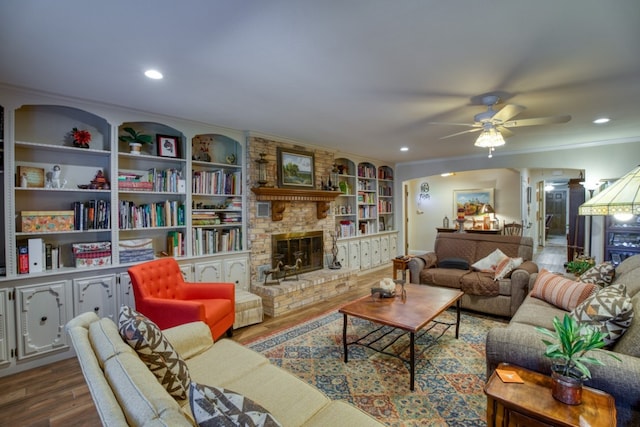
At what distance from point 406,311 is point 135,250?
9.58ft

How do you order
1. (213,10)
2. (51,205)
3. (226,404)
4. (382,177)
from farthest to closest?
(382,177), (51,205), (213,10), (226,404)

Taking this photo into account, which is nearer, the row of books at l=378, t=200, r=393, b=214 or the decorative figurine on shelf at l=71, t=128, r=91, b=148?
the decorative figurine on shelf at l=71, t=128, r=91, b=148

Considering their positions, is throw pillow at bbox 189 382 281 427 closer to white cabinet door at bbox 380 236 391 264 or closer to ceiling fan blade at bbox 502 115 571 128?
ceiling fan blade at bbox 502 115 571 128

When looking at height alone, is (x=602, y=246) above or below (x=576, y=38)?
below

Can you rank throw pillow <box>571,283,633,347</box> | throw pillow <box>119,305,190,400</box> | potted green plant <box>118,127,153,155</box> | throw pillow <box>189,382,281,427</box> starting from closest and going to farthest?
throw pillow <box>189,382,281,427</box> → throw pillow <box>119,305,190,400</box> → throw pillow <box>571,283,633,347</box> → potted green plant <box>118,127,153,155</box>

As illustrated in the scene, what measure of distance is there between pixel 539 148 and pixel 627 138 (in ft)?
3.64

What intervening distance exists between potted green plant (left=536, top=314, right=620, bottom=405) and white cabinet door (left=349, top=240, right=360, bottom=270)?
15.1ft

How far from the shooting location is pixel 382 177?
7.22 metres

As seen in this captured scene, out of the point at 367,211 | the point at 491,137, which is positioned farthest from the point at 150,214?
the point at 367,211

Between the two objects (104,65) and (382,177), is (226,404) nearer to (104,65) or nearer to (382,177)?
(104,65)

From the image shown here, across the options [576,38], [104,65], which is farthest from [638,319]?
[104,65]

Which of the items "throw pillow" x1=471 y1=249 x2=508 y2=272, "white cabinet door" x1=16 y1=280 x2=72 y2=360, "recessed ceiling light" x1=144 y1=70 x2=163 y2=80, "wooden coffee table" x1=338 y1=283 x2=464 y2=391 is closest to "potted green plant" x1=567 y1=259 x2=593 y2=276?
"throw pillow" x1=471 y1=249 x2=508 y2=272

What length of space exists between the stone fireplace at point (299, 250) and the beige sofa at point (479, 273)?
5.17ft

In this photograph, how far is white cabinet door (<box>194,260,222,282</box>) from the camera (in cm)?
380
